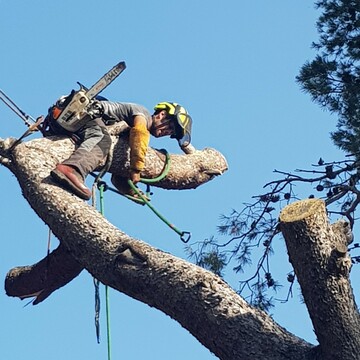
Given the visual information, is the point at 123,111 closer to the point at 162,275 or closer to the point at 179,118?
the point at 179,118

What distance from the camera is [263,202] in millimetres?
5277

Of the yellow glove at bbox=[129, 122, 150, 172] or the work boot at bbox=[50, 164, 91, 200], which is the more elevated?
the yellow glove at bbox=[129, 122, 150, 172]

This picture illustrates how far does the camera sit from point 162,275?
3191 mm

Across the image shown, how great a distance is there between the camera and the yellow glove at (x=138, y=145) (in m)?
4.90

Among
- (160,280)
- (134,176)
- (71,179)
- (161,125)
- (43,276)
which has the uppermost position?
(161,125)

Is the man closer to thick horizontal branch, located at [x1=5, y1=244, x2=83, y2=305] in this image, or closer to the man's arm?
the man's arm

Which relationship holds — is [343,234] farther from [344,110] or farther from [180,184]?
[344,110]

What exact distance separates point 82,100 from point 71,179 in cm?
85

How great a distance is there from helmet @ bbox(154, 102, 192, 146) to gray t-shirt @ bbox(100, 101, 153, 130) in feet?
0.63


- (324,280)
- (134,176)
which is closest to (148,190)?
(134,176)

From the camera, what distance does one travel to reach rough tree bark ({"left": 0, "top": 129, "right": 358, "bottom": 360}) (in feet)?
9.34

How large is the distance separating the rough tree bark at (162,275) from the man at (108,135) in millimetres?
155

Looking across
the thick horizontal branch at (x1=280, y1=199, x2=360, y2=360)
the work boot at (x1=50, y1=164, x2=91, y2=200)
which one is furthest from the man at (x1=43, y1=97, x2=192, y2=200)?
the thick horizontal branch at (x1=280, y1=199, x2=360, y2=360)

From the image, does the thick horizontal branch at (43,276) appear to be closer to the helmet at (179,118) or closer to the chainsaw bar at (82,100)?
the chainsaw bar at (82,100)
